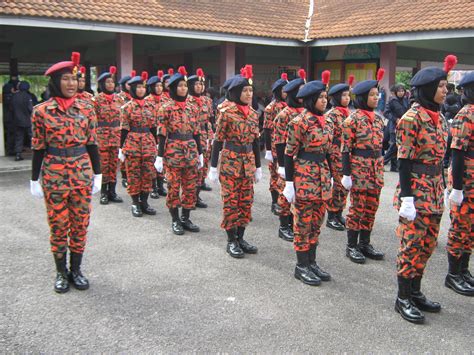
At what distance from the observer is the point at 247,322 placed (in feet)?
12.0

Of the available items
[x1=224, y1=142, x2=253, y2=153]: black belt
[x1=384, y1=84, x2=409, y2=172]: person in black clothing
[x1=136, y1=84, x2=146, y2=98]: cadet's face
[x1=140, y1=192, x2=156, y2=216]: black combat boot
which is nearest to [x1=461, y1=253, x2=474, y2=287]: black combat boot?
[x1=224, y1=142, x2=253, y2=153]: black belt

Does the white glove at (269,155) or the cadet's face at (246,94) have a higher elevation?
the cadet's face at (246,94)

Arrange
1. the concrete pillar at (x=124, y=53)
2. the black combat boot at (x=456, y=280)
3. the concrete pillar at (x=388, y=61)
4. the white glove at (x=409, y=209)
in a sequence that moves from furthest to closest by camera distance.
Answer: the concrete pillar at (x=388, y=61) < the concrete pillar at (x=124, y=53) < the black combat boot at (x=456, y=280) < the white glove at (x=409, y=209)

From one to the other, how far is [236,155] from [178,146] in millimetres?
1058

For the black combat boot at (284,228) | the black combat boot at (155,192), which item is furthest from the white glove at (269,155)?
the black combat boot at (155,192)

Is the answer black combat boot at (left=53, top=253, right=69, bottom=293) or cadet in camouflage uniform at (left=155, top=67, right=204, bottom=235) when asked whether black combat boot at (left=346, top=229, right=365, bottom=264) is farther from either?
black combat boot at (left=53, top=253, right=69, bottom=293)

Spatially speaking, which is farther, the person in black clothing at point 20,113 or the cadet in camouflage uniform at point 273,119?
the person in black clothing at point 20,113

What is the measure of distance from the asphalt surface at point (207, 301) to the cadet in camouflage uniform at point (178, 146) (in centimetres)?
52

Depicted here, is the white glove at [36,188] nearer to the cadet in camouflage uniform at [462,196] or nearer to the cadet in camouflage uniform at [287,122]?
the cadet in camouflage uniform at [287,122]

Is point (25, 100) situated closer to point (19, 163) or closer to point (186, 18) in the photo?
point (19, 163)

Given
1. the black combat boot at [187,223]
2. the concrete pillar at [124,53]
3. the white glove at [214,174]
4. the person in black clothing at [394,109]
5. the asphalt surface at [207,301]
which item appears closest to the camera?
the asphalt surface at [207,301]

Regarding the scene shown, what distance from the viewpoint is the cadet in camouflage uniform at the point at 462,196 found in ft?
13.3

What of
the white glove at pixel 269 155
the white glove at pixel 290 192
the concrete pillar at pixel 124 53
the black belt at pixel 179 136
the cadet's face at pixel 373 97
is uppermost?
the concrete pillar at pixel 124 53

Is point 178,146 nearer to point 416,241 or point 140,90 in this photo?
point 140,90
